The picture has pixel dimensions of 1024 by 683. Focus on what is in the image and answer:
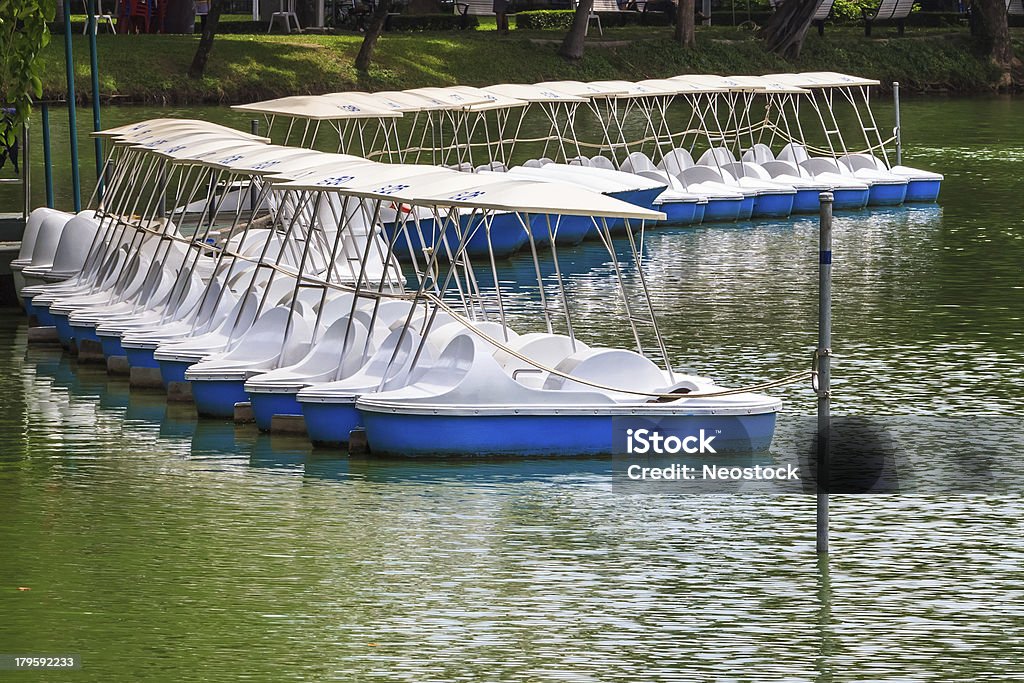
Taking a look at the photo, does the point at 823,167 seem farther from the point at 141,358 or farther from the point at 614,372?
the point at 614,372

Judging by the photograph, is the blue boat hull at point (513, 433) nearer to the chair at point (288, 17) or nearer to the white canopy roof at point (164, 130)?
the white canopy roof at point (164, 130)

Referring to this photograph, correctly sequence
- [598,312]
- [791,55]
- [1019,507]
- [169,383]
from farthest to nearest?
[791,55] < [598,312] < [169,383] < [1019,507]

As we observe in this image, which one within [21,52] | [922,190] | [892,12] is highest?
[21,52]

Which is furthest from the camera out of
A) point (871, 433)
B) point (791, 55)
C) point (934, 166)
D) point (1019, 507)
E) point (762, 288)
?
point (791, 55)

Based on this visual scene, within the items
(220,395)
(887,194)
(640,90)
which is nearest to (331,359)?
(220,395)

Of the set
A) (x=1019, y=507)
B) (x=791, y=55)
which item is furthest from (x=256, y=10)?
(x=1019, y=507)

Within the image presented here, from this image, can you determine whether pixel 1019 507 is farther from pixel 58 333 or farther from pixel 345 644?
pixel 58 333

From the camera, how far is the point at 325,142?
48.8 metres

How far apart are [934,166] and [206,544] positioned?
34.7 metres

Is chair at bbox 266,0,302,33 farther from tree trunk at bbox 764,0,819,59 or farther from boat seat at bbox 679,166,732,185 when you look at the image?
boat seat at bbox 679,166,732,185

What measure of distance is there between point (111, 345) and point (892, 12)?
201 feet

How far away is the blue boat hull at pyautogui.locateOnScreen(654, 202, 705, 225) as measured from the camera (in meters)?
38.0

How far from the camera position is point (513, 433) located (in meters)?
17.2

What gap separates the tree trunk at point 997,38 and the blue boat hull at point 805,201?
3574 centimetres
